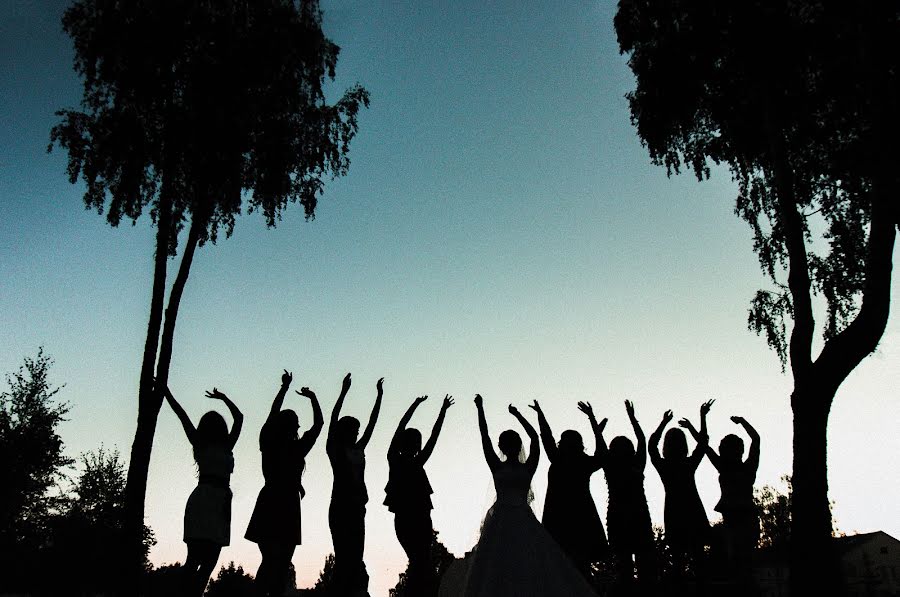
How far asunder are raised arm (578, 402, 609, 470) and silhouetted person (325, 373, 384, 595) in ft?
8.85

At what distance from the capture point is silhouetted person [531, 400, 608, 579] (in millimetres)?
7887

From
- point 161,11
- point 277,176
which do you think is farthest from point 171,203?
point 161,11

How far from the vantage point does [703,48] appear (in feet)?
45.3

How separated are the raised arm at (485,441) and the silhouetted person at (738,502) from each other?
2.85 m

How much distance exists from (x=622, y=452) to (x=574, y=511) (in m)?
0.97

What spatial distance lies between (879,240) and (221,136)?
12.0m

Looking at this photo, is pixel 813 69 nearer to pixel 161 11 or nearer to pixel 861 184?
pixel 861 184

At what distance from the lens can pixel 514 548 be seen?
665cm

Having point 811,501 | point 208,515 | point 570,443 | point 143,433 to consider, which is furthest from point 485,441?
point 143,433

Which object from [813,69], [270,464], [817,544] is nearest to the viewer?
[270,464]

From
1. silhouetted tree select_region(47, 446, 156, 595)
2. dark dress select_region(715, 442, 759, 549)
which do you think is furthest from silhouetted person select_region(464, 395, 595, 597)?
silhouetted tree select_region(47, 446, 156, 595)

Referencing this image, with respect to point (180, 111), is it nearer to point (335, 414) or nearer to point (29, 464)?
point (335, 414)

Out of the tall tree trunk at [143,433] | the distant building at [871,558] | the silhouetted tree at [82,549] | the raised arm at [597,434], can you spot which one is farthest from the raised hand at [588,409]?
the distant building at [871,558]

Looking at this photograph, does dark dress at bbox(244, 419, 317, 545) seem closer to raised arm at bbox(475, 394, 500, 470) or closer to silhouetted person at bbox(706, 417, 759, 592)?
raised arm at bbox(475, 394, 500, 470)
